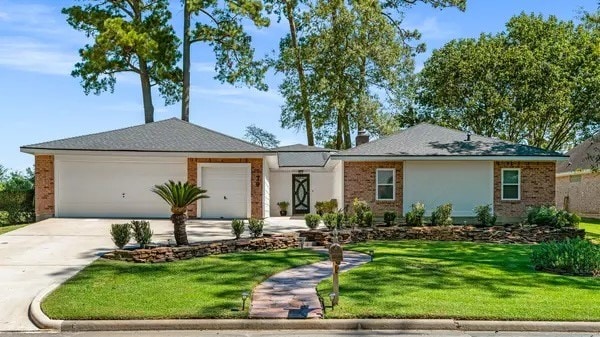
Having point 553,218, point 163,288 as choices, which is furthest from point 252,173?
point 163,288

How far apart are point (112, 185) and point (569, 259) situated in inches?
678

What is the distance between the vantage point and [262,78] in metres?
36.1

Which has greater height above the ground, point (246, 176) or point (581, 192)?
point (246, 176)

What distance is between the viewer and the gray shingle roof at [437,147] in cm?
2186

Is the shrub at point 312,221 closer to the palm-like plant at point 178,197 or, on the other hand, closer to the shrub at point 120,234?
the palm-like plant at point 178,197

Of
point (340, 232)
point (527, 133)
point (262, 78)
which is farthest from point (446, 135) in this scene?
point (262, 78)

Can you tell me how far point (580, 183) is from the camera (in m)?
34.5

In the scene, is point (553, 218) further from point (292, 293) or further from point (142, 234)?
point (142, 234)

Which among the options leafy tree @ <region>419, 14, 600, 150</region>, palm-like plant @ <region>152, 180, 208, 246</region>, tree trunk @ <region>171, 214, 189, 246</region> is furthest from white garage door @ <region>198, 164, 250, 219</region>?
leafy tree @ <region>419, 14, 600, 150</region>

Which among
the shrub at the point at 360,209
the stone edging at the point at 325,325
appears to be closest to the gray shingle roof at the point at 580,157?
the shrub at the point at 360,209

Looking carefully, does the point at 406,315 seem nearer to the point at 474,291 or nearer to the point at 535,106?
the point at 474,291

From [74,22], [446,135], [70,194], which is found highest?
[74,22]

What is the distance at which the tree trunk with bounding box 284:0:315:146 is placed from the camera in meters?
35.0

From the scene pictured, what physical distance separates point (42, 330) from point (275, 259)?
6.02m
